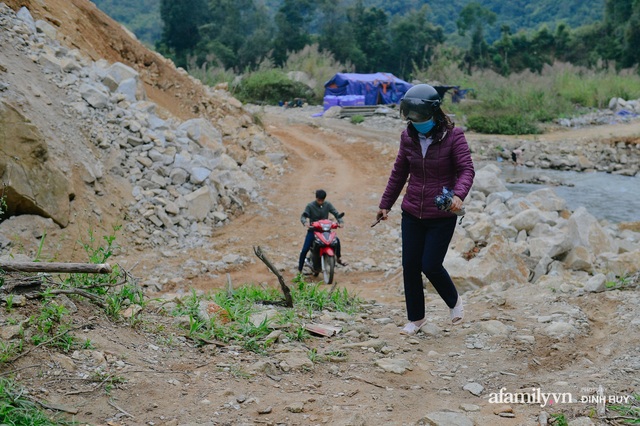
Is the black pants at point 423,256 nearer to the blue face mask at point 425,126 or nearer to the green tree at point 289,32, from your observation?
the blue face mask at point 425,126

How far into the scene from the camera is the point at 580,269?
7.64 meters

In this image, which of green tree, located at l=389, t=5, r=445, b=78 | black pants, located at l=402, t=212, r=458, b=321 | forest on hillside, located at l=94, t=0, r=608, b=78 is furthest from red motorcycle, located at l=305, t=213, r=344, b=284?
green tree, located at l=389, t=5, r=445, b=78

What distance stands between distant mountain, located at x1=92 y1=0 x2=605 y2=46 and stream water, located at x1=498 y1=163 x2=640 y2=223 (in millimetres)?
41333

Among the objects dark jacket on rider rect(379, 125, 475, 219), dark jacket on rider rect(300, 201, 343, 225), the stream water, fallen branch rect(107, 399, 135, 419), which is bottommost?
the stream water

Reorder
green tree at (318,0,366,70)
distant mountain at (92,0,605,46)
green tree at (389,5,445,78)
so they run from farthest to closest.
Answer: distant mountain at (92,0,605,46) → green tree at (389,5,445,78) → green tree at (318,0,366,70)

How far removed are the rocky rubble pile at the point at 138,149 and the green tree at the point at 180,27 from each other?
31114 millimetres

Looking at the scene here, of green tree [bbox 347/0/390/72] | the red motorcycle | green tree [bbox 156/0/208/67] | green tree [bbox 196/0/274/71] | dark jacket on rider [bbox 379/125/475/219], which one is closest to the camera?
dark jacket on rider [bbox 379/125/475/219]

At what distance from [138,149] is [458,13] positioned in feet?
221

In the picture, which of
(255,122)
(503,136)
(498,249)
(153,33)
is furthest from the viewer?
(153,33)

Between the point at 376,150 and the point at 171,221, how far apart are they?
935cm

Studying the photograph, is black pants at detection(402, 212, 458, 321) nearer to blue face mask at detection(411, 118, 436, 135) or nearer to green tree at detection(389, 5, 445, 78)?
blue face mask at detection(411, 118, 436, 135)

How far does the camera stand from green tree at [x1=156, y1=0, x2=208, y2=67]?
41781mm

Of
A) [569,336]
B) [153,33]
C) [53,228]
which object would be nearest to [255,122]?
[53,228]

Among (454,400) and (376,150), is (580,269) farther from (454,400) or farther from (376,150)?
(376,150)
